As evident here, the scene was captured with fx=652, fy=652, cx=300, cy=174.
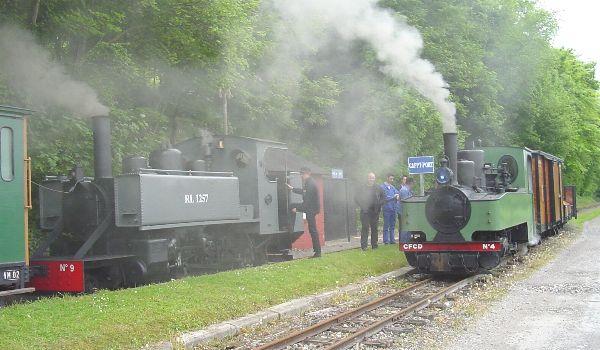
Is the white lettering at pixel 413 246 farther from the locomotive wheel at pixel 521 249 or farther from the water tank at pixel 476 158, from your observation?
the locomotive wheel at pixel 521 249

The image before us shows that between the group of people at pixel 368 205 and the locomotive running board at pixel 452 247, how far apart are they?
0.94 meters

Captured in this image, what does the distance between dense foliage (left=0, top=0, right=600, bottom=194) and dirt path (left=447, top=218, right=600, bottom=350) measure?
704 cm

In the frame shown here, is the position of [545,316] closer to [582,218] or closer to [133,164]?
[133,164]

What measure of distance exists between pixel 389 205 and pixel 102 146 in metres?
7.43

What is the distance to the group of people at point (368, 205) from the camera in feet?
40.6

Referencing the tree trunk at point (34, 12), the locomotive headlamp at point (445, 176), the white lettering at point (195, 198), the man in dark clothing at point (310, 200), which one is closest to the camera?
the white lettering at point (195, 198)

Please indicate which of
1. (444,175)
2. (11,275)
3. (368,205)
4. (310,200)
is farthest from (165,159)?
(368,205)

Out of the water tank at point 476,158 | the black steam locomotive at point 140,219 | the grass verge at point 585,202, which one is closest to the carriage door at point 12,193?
the black steam locomotive at point 140,219

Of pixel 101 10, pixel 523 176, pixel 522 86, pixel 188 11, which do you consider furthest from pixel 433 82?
pixel 522 86

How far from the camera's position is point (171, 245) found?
10281 millimetres

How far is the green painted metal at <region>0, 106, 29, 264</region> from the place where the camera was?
25.7 ft

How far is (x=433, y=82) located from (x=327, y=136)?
21.7 feet

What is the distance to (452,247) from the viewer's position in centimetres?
1109

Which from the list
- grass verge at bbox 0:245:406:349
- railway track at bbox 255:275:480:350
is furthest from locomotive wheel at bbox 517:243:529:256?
grass verge at bbox 0:245:406:349
